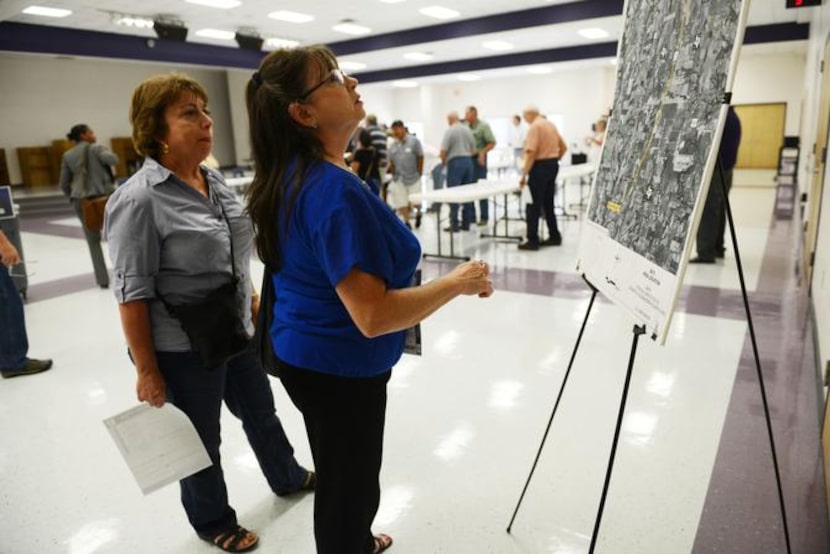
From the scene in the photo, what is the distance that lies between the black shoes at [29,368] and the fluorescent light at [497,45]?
36.4ft

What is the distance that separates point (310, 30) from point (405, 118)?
1161cm

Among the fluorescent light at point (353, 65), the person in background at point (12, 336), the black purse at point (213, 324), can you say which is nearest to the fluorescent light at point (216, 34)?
the fluorescent light at point (353, 65)

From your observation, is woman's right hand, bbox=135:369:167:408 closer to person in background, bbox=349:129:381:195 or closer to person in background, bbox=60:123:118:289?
person in background, bbox=60:123:118:289

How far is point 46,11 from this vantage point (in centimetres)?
866

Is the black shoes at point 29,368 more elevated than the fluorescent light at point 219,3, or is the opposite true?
the fluorescent light at point 219,3

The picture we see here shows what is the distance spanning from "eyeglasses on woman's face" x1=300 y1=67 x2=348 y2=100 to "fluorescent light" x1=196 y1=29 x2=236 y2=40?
11.0 m

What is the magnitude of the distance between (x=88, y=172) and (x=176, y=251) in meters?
4.52

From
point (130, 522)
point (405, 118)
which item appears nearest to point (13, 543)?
point (130, 522)

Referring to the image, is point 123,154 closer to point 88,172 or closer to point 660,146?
point 88,172

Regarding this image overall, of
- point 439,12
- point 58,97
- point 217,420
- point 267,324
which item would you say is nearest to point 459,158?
point 439,12

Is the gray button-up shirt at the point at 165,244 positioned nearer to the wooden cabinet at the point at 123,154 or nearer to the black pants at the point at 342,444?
the black pants at the point at 342,444

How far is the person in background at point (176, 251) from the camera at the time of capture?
57.0 inches

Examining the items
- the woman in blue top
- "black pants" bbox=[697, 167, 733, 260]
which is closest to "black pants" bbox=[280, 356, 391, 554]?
the woman in blue top

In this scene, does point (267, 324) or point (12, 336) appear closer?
point (267, 324)
